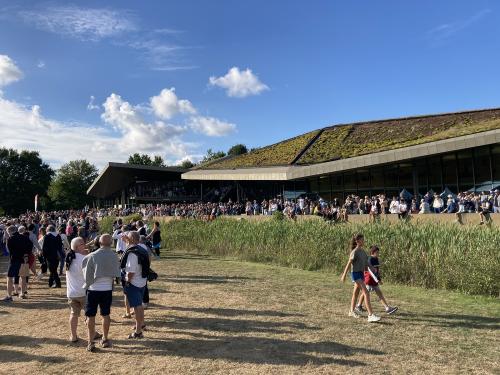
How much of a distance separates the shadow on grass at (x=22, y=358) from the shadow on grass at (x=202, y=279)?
20.4 feet

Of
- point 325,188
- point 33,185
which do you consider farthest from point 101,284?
point 33,185

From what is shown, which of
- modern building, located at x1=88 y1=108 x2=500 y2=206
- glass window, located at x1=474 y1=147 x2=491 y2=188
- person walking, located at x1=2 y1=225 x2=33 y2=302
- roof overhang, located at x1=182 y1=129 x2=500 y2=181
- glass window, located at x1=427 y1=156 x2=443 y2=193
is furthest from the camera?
glass window, located at x1=427 y1=156 x2=443 y2=193

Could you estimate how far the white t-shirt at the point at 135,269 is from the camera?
7.27 m

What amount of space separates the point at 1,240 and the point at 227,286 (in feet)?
29.4

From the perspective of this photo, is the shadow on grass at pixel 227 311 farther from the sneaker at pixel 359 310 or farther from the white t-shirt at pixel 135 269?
the white t-shirt at pixel 135 269

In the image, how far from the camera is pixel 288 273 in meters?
15.0

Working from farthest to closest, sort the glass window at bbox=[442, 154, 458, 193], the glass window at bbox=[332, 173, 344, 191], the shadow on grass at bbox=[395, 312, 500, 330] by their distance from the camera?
the glass window at bbox=[332, 173, 344, 191], the glass window at bbox=[442, 154, 458, 193], the shadow on grass at bbox=[395, 312, 500, 330]

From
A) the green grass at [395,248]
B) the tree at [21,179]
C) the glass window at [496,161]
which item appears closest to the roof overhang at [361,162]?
the glass window at [496,161]

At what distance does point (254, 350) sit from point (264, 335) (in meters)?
0.76

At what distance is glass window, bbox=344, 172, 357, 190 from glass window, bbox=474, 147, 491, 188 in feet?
24.7

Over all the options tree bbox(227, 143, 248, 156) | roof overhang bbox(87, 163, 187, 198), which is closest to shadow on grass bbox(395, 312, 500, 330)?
roof overhang bbox(87, 163, 187, 198)

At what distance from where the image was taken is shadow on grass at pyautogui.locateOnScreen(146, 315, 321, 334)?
7879mm

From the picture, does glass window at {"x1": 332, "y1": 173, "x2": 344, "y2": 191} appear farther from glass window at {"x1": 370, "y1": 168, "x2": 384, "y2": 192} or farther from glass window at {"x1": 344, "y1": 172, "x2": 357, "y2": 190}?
glass window at {"x1": 370, "y1": 168, "x2": 384, "y2": 192}

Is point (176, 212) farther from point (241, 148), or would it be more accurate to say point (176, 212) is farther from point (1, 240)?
point (241, 148)
